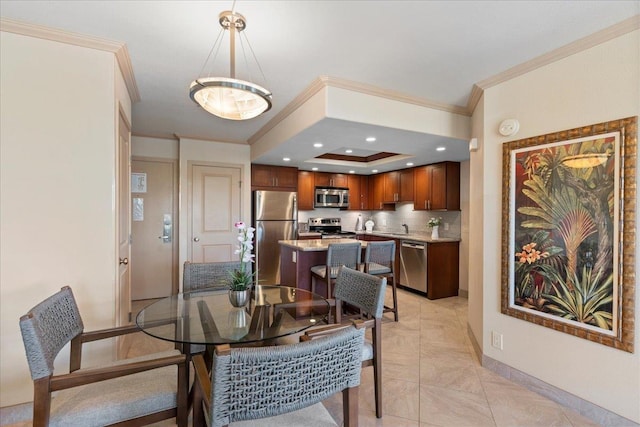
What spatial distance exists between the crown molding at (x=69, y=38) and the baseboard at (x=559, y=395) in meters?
3.64

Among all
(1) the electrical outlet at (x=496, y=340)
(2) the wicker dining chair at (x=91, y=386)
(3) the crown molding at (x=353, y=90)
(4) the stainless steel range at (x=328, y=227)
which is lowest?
(1) the electrical outlet at (x=496, y=340)

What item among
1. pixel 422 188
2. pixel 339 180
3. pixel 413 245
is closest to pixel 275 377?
pixel 413 245

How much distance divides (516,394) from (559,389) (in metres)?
0.27

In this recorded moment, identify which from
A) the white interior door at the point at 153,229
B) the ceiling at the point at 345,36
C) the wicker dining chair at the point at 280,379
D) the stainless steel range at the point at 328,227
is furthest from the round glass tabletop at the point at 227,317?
the stainless steel range at the point at 328,227

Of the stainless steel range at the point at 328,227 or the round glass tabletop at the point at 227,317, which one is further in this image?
the stainless steel range at the point at 328,227

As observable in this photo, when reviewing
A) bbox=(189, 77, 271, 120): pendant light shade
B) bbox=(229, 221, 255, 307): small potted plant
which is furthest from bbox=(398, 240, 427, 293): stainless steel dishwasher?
bbox=(189, 77, 271, 120): pendant light shade

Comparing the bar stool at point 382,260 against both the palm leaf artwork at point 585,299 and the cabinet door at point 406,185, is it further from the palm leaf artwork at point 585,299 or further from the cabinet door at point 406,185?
the cabinet door at point 406,185

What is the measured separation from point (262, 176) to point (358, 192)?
7.21ft

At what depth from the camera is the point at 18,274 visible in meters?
1.83

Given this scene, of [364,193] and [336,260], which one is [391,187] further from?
[336,260]

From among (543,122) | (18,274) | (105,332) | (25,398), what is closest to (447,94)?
(543,122)

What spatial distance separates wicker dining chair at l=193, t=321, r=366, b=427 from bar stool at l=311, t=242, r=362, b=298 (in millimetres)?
1943

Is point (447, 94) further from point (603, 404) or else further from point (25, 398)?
point (25, 398)

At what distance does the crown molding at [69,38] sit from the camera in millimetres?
1788
